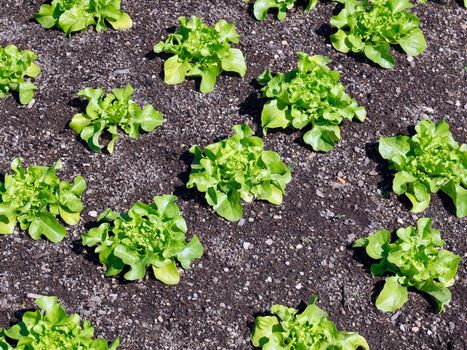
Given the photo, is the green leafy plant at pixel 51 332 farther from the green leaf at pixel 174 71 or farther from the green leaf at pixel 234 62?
the green leaf at pixel 234 62

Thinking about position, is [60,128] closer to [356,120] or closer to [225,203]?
[225,203]

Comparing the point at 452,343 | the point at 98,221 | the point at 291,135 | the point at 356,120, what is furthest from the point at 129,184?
the point at 452,343

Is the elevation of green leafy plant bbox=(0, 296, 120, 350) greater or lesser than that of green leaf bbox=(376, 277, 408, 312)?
lesser

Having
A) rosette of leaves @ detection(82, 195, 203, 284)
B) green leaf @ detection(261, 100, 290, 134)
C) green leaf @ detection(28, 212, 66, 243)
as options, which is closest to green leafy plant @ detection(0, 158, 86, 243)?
green leaf @ detection(28, 212, 66, 243)

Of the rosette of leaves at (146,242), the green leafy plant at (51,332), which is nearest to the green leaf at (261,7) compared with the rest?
the rosette of leaves at (146,242)

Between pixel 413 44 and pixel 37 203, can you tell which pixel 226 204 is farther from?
pixel 413 44

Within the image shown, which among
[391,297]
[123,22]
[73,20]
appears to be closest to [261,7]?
[123,22]

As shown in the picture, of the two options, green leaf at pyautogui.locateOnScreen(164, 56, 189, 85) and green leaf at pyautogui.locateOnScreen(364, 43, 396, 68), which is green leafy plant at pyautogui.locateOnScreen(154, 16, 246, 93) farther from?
green leaf at pyautogui.locateOnScreen(364, 43, 396, 68)
